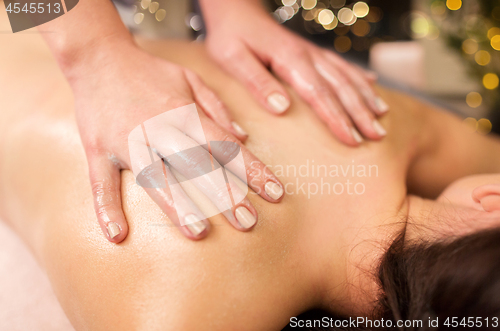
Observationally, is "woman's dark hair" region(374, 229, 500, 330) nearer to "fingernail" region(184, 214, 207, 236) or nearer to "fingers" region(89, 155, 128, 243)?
"fingernail" region(184, 214, 207, 236)

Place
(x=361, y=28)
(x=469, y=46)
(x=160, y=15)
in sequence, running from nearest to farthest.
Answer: (x=160, y=15)
(x=469, y=46)
(x=361, y=28)

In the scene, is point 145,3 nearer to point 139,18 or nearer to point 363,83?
point 139,18

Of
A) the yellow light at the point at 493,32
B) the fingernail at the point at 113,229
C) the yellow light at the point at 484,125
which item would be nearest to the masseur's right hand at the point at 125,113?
the fingernail at the point at 113,229

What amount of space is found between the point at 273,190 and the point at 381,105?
0.41 m

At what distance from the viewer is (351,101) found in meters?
0.76

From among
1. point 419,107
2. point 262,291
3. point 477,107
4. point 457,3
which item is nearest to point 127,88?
point 262,291

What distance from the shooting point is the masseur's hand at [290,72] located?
2.35ft

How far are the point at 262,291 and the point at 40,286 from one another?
464mm

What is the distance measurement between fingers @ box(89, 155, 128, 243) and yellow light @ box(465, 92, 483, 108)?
2.16m

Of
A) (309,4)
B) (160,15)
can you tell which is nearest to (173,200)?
(160,15)

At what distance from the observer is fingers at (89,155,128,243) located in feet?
1.65

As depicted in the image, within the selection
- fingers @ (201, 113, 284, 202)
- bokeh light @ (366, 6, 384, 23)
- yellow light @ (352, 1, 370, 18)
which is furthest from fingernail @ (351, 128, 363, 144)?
bokeh light @ (366, 6, 384, 23)

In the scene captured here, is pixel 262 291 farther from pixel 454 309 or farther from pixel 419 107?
pixel 419 107

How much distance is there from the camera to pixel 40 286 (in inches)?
26.1
